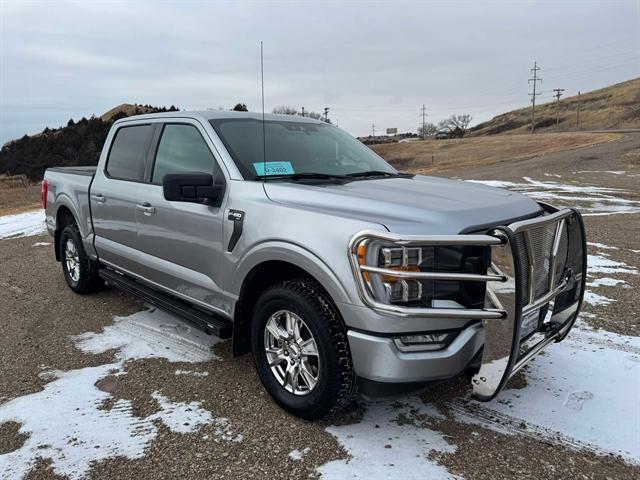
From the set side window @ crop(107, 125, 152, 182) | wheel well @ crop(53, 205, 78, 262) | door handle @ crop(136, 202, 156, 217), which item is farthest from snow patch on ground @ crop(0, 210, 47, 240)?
door handle @ crop(136, 202, 156, 217)

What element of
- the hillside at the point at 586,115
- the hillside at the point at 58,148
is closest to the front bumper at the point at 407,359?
the hillside at the point at 58,148

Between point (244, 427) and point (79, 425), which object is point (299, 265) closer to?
point (244, 427)

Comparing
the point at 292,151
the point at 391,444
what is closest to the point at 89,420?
the point at 391,444

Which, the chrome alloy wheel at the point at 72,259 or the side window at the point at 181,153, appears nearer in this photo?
the side window at the point at 181,153

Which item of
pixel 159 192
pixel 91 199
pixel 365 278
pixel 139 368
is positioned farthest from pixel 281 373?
pixel 91 199

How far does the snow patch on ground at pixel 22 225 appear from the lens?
10448 mm

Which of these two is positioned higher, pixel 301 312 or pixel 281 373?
pixel 301 312

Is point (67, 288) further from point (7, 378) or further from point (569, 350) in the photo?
point (569, 350)

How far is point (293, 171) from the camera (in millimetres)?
3713

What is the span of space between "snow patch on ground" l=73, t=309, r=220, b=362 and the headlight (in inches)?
78.4

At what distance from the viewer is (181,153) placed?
13.5 ft

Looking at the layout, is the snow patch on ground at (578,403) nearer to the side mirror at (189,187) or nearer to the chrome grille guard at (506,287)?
the chrome grille guard at (506,287)

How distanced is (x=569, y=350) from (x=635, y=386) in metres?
0.62

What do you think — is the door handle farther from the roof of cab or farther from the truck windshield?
the truck windshield
